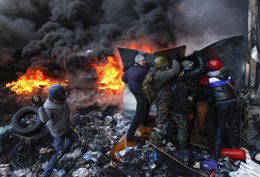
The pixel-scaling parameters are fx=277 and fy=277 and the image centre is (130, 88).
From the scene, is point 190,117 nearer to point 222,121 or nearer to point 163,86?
point 222,121

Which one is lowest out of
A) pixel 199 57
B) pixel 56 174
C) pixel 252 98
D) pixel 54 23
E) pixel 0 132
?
pixel 56 174

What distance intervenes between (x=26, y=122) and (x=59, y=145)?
7.37 ft

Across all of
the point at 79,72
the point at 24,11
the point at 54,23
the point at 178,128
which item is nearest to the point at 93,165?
the point at 178,128

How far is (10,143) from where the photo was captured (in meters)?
7.68

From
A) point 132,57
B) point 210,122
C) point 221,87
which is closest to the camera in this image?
point 221,87

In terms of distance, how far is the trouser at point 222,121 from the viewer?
244 inches

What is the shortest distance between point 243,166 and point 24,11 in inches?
613

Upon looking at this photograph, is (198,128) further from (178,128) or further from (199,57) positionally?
(199,57)

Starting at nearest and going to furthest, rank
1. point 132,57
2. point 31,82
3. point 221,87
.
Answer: point 221,87, point 132,57, point 31,82

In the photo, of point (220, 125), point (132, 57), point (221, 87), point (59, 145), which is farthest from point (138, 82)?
point (59, 145)

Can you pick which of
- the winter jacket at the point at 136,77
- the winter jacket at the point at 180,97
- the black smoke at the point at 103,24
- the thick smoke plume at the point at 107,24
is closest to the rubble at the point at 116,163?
the winter jacket at the point at 180,97

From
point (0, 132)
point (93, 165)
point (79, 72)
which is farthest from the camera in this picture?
point (79, 72)

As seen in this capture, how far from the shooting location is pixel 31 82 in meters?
12.2

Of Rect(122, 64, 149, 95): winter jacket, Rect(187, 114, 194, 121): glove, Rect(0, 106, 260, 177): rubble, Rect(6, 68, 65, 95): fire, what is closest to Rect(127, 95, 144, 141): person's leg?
Rect(122, 64, 149, 95): winter jacket
